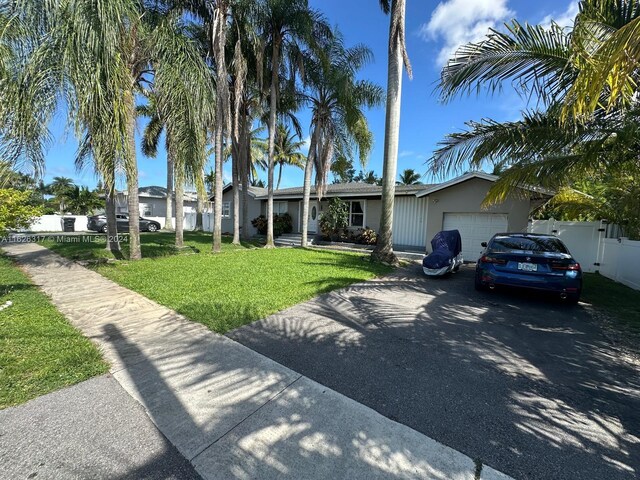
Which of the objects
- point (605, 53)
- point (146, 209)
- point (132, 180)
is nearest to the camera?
point (605, 53)

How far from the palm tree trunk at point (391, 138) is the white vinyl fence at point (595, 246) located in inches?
212

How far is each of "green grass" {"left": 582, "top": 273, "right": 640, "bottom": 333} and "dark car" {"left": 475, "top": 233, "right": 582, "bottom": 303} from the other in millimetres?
664

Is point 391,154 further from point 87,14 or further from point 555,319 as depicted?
point 87,14

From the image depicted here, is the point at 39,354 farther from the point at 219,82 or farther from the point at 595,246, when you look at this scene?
the point at 595,246

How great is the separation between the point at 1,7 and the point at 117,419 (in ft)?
27.5

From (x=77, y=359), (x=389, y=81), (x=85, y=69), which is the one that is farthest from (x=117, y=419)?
(x=389, y=81)

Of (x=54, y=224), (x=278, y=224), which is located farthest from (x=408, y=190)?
(x=54, y=224)

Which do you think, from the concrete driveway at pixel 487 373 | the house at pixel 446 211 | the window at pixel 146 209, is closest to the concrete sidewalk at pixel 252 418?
the concrete driveway at pixel 487 373

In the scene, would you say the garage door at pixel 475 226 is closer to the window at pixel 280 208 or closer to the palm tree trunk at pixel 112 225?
the window at pixel 280 208

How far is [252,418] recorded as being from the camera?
2.44m

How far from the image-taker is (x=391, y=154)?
10.0 metres

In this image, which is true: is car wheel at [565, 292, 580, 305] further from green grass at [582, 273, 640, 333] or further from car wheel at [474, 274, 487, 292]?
car wheel at [474, 274, 487, 292]

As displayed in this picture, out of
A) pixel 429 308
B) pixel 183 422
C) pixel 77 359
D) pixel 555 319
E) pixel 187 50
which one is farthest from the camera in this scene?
pixel 187 50

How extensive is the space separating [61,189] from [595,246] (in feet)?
172
